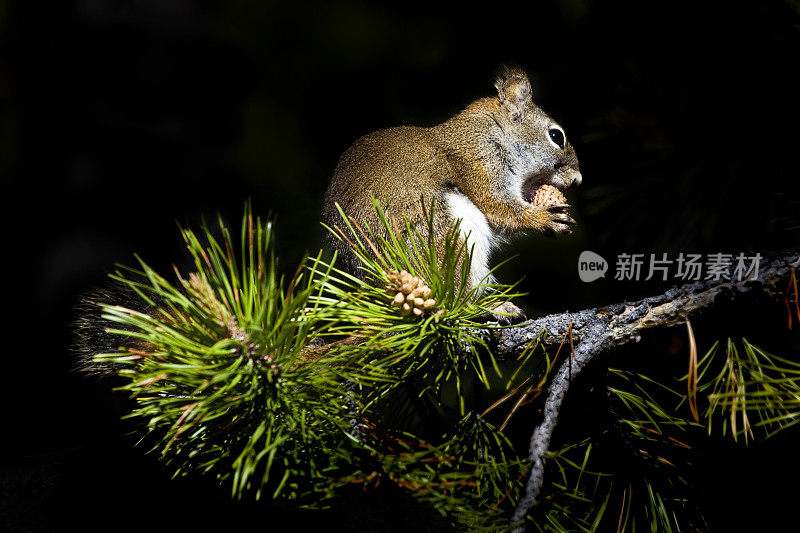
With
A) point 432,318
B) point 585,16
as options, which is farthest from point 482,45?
point 432,318

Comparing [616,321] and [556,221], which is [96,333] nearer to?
[616,321]

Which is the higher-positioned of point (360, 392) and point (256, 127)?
point (256, 127)

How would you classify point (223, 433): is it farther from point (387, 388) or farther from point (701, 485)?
point (701, 485)

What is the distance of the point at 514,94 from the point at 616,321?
2.54 ft

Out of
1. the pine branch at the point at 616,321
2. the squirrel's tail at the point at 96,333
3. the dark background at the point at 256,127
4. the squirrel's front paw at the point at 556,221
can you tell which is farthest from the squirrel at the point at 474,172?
the squirrel's tail at the point at 96,333

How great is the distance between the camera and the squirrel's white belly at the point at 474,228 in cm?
110

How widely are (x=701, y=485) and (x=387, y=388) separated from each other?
486 millimetres

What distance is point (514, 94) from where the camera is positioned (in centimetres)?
132

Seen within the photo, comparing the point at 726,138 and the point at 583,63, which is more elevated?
the point at 583,63

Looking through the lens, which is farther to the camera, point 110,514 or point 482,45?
point 482,45

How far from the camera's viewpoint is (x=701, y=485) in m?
0.80

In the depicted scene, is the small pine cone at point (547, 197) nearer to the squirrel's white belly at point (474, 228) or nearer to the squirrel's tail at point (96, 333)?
the squirrel's white belly at point (474, 228)

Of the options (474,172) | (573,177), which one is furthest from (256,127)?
(573,177)

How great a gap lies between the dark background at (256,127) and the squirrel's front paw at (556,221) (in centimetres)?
8
